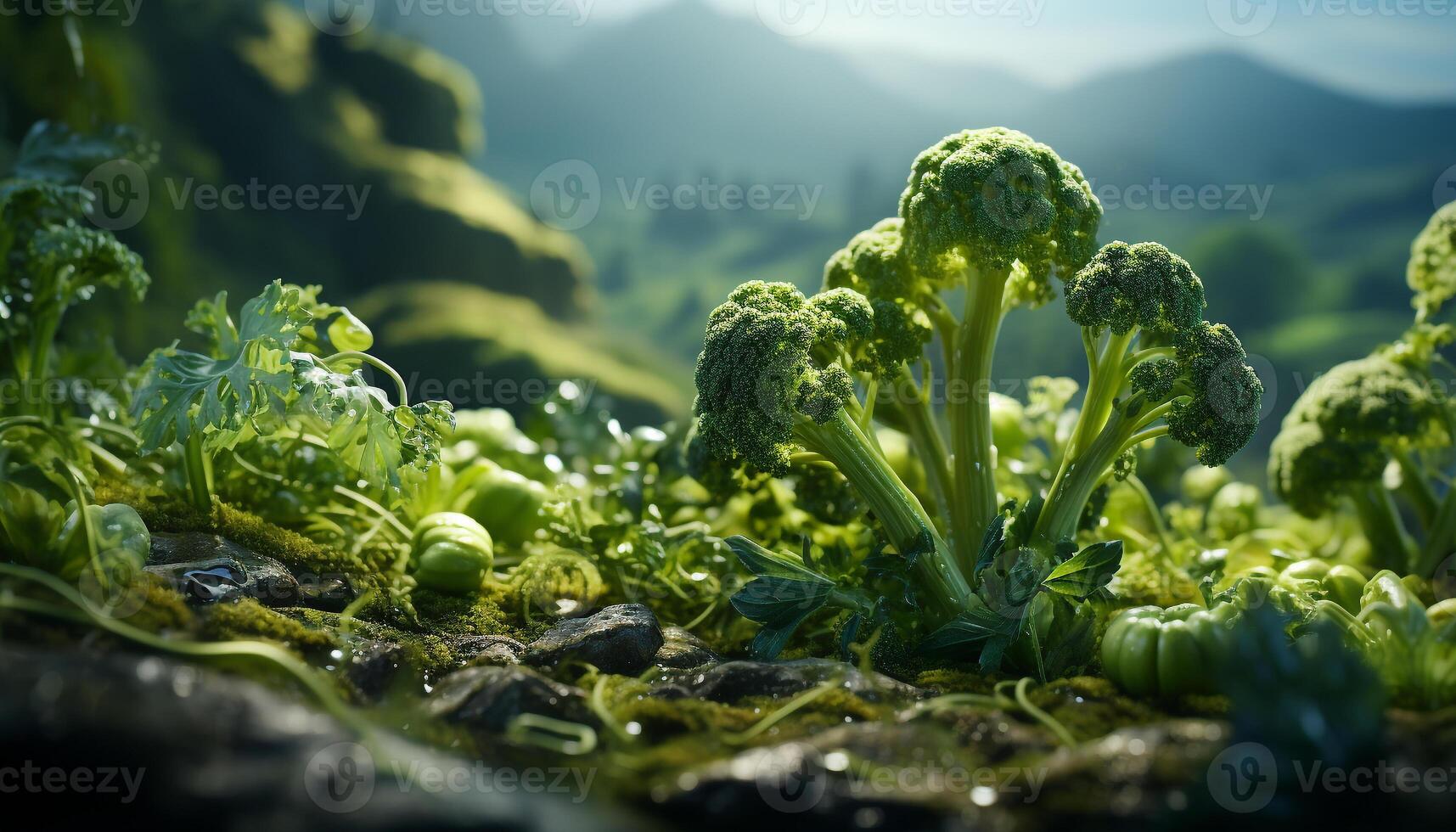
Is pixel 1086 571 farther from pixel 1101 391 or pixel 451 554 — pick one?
pixel 451 554

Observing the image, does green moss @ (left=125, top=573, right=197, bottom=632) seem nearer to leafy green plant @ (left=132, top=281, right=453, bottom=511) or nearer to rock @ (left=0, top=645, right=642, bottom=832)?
rock @ (left=0, top=645, right=642, bottom=832)

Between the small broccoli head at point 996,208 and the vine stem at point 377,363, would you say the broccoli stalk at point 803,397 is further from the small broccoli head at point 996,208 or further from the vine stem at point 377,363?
the vine stem at point 377,363

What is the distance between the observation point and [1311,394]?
2.69 meters

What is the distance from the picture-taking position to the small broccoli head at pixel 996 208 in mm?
1875

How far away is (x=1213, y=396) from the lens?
1.78 metres

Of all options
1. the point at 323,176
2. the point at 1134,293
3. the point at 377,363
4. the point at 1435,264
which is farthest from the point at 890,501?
the point at 323,176

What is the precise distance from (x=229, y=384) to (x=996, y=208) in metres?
1.65

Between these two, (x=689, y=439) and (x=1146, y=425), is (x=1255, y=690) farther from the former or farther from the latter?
(x=689, y=439)

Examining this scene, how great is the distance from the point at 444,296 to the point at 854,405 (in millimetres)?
5467

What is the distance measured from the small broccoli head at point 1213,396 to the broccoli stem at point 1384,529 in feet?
3.74

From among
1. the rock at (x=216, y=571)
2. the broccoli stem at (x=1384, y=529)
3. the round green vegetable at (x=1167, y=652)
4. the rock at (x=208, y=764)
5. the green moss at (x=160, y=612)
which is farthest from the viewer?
the broccoli stem at (x=1384, y=529)

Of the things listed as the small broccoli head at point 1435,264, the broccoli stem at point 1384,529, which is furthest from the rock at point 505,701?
the small broccoli head at point 1435,264

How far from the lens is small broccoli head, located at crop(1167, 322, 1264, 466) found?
179 cm

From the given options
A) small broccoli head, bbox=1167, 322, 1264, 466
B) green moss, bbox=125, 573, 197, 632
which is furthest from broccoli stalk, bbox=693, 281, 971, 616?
green moss, bbox=125, 573, 197, 632
